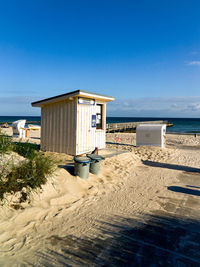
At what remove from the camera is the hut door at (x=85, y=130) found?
28.5 ft

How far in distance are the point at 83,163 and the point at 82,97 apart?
3.77 m

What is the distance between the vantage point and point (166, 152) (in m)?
11.6

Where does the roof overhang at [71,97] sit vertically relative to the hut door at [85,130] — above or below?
above

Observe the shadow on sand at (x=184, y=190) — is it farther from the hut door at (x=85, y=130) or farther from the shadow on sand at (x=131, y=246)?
the hut door at (x=85, y=130)

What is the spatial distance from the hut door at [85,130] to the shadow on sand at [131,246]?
16.8 feet

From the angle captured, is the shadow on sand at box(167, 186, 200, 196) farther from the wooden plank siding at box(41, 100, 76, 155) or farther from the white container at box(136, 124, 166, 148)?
the white container at box(136, 124, 166, 148)

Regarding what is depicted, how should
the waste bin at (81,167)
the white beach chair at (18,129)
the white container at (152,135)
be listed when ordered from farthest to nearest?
Answer: the white beach chair at (18,129), the white container at (152,135), the waste bin at (81,167)

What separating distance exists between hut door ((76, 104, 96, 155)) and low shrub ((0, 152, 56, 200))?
11.7ft

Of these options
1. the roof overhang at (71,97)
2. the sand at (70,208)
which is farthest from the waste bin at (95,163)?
the roof overhang at (71,97)

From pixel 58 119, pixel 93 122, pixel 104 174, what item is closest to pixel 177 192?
pixel 104 174

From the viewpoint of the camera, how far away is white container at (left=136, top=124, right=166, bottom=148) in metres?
12.8

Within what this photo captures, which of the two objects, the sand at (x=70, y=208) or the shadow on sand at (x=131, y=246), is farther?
the sand at (x=70, y=208)

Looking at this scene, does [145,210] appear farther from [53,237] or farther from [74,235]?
[53,237]

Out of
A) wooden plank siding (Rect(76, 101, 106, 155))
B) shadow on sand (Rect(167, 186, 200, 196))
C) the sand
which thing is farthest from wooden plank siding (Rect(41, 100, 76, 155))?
shadow on sand (Rect(167, 186, 200, 196))
